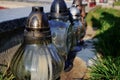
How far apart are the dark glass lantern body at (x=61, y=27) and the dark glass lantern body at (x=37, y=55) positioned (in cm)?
134

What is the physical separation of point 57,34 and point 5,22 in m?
0.55

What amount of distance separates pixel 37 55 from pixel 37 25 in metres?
0.17

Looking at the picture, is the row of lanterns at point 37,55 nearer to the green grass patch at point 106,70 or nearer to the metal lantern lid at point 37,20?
the metal lantern lid at point 37,20

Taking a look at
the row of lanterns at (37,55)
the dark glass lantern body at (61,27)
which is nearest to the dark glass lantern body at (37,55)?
the row of lanterns at (37,55)

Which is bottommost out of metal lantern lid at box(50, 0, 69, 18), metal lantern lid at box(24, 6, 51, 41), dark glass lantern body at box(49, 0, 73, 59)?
dark glass lantern body at box(49, 0, 73, 59)

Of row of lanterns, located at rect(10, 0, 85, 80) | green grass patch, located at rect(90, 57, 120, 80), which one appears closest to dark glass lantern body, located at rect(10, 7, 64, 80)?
row of lanterns, located at rect(10, 0, 85, 80)

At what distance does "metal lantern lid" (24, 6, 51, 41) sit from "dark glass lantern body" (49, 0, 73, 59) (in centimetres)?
133

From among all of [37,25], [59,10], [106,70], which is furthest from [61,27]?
[106,70]

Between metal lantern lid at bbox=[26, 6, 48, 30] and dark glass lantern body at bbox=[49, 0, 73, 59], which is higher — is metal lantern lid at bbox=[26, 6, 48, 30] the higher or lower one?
the higher one

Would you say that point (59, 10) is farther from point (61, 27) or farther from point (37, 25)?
point (37, 25)

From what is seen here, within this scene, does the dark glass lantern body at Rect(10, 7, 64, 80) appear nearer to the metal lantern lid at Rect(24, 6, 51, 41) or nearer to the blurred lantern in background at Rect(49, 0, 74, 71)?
the metal lantern lid at Rect(24, 6, 51, 41)

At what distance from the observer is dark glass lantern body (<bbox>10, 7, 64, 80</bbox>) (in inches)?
75.1

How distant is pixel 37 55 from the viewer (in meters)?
1.90

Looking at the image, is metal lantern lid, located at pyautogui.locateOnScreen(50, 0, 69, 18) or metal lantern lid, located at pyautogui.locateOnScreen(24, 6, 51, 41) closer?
metal lantern lid, located at pyautogui.locateOnScreen(24, 6, 51, 41)
